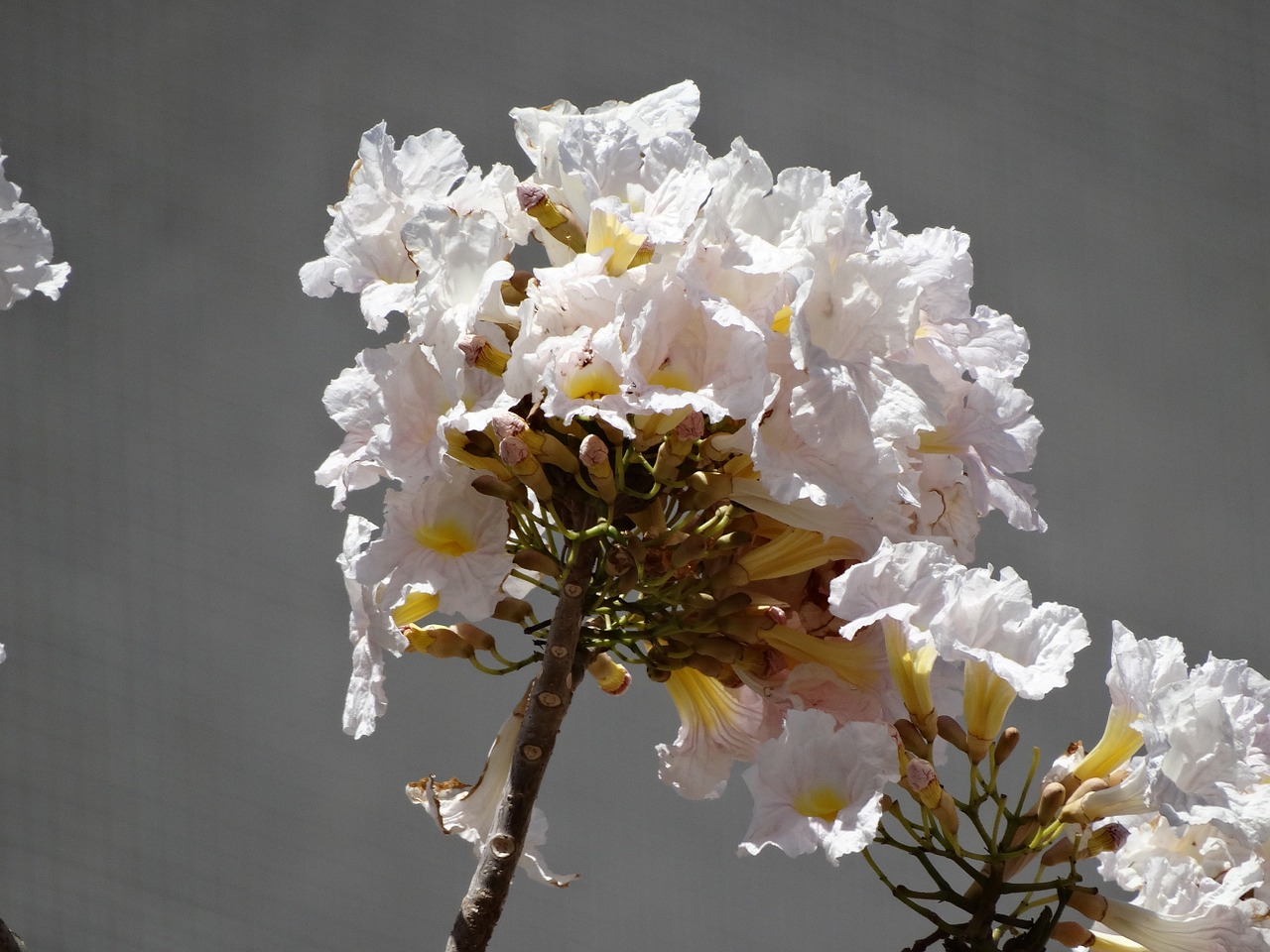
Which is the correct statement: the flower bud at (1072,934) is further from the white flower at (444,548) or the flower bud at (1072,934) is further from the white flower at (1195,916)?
the white flower at (444,548)

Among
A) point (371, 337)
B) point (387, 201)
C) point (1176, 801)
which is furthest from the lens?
point (371, 337)

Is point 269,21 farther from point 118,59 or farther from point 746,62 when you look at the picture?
point 746,62

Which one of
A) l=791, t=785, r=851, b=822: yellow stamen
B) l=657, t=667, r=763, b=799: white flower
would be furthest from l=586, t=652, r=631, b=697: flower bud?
l=791, t=785, r=851, b=822: yellow stamen

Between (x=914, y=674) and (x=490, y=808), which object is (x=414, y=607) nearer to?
(x=490, y=808)

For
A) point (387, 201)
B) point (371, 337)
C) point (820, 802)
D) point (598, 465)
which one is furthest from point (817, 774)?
point (371, 337)

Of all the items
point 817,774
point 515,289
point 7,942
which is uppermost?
point 515,289

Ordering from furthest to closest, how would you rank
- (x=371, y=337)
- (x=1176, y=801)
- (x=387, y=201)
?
(x=371, y=337), (x=387, y=201), (x=1176, y=801)

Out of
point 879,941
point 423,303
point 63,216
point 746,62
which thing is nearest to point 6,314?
point 63,216
